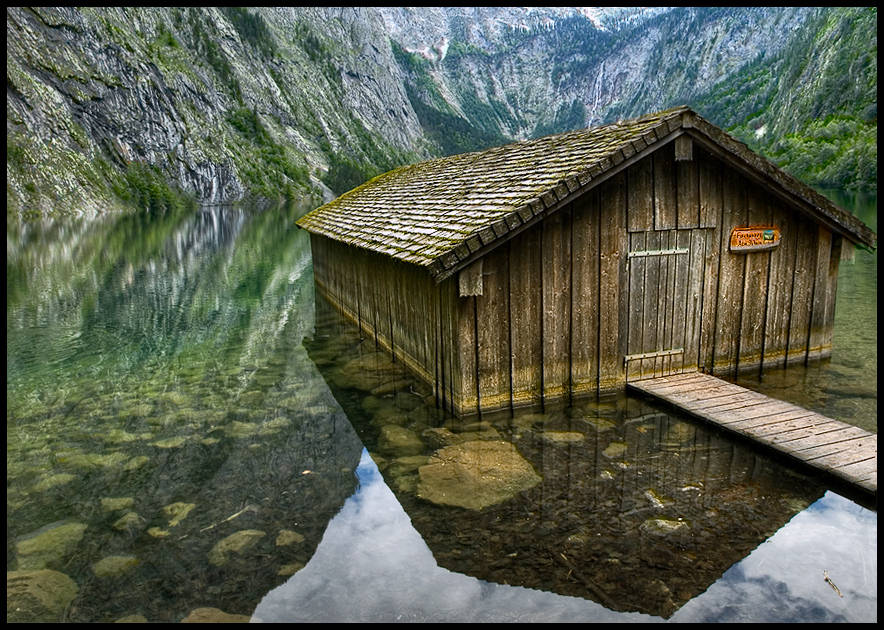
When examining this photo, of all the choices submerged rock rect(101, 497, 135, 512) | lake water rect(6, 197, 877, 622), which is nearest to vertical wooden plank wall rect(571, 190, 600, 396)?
lake water rect(6, 197, 877, 622)

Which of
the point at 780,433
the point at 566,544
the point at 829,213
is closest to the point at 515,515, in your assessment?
the point at 566,544

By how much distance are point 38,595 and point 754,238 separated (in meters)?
10.3

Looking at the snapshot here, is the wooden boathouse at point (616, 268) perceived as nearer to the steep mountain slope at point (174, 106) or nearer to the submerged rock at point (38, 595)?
the submerged rock at point (38, 595)

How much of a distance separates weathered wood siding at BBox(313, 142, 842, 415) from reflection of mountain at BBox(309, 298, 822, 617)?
674 mm

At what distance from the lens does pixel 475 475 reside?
24.0 feet

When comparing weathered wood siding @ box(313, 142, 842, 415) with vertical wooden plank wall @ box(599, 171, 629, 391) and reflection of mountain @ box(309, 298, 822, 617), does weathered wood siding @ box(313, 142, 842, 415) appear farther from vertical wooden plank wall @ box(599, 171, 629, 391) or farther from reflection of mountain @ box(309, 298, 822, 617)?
reflection of mountain @ box(309, 298, 822, 617)

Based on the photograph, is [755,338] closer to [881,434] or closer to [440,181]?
[881,434]

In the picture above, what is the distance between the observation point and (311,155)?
103062 mm

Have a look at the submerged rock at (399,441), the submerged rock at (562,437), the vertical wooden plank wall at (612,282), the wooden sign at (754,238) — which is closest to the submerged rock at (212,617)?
the submerged rock at (399,441)

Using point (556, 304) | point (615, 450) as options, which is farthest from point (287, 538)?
point (556, 304)

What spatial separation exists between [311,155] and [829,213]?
328 ft

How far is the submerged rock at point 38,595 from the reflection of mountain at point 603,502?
3.20 m

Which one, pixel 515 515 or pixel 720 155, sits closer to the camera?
pixel 515 515

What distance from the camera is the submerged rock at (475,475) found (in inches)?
268
